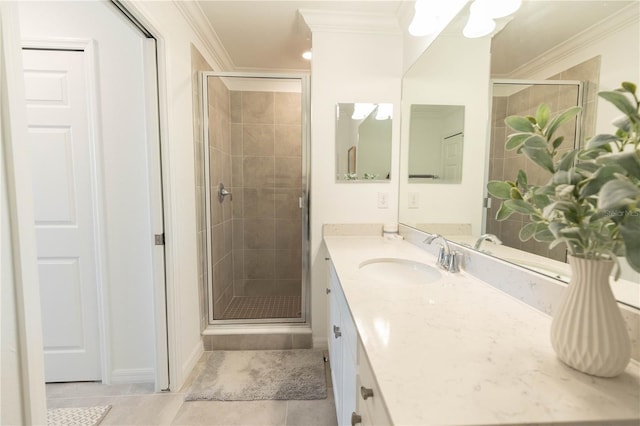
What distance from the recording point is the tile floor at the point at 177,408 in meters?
1.43

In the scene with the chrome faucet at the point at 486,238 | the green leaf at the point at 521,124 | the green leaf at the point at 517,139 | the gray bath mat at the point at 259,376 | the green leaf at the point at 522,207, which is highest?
the green leaf at the point at 521,124

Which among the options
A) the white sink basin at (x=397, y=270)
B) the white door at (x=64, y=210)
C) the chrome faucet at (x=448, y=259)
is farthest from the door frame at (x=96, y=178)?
the chrome faucet at (x=448, y=259)

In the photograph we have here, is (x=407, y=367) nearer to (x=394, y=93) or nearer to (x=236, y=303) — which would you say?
(x=394, y=93)

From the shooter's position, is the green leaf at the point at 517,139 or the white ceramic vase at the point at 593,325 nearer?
the white ceramic vase at the point at 593,325

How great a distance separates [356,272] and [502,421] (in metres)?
0.75

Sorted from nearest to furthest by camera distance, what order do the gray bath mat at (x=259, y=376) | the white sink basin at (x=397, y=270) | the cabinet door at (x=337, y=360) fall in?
1. the cabinet door at (x=337, y=360)
2. the white sink basin at (x=397, y=270)
3. the gray bath mat at (x=259, y=376)

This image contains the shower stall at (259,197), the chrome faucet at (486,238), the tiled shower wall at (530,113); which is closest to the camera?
the tiled shower wall at (530,113)

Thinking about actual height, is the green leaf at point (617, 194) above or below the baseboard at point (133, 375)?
above

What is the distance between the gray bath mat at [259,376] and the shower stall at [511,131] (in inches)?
52.3

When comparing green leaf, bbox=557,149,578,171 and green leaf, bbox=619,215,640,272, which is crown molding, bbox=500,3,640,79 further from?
green leaf, bbox=619,215,640,272

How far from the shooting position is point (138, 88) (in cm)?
155

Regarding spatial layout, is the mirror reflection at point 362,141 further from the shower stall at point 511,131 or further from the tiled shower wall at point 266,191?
the tiled shower wall at point 266,191

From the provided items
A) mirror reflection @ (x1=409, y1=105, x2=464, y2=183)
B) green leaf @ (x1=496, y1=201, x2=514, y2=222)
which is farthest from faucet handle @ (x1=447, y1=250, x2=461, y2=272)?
green leaf @ (x1=496, y1=201, x2=514, y2=222)

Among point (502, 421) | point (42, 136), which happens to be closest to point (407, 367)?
point (502, 421)
